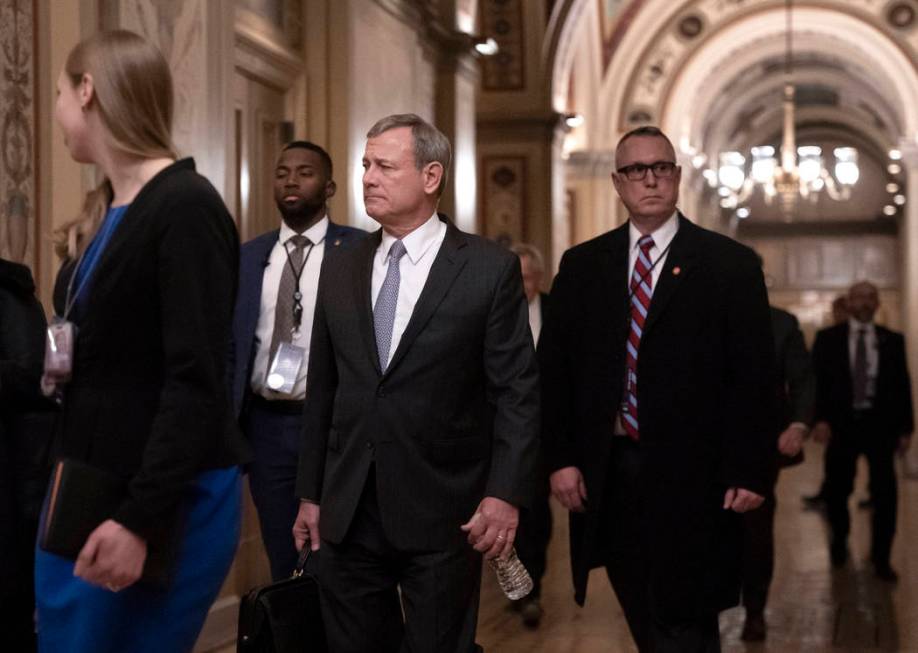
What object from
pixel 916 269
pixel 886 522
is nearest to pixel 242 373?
pixel 886 522

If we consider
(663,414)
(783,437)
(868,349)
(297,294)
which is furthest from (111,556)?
(868,349)

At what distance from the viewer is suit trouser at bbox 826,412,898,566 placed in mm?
9398

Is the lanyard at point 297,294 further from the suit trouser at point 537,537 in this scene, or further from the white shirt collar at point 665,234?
the suit trouser at point 537,537

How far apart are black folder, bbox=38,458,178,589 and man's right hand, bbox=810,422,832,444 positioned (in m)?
7.76

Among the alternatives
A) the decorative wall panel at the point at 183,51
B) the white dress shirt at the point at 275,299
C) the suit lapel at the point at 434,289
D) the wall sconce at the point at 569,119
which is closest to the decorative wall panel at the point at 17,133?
the decorative wall panel at the point at 183,51

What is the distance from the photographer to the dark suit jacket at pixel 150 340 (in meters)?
2.50

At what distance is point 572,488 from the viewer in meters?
4.50

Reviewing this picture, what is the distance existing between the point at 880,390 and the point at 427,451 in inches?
268

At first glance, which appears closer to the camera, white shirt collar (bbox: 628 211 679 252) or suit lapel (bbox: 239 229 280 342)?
white shirt collar (bbox: 628 211 679 252)

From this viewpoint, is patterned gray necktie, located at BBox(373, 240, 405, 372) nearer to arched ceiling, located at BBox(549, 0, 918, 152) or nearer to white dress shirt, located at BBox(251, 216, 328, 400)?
white dress shirt, located at BBox(251, 216, 328, 400)

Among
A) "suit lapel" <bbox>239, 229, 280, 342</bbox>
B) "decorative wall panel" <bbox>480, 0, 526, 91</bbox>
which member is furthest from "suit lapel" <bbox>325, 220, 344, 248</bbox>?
"decorative wall panel" <bbox>480, 0, 526, 91</bbox>

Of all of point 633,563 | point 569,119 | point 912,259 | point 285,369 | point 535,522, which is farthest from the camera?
point 912,259

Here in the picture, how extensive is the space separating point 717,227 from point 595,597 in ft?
84.7

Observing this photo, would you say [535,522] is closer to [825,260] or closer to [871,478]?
[871,478]
